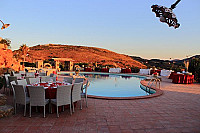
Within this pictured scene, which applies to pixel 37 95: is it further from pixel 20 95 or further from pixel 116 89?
pixel 116 89

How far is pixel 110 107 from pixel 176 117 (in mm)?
1667

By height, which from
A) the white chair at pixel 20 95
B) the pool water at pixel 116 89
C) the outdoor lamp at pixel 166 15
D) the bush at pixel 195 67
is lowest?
the pool water at pixel 116 89

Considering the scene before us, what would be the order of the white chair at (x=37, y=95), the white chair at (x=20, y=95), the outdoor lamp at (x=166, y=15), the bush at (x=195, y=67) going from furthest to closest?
1. the bush at (x=195, y=67)
2. the white chair at (x=20, y=95)
3. the white chair at (x=37, y=95)
4. the outdoor lamp at (x=166, y=15)

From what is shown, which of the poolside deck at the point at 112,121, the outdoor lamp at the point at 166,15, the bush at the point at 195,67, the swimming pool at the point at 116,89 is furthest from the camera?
the bush at the point at 195,67

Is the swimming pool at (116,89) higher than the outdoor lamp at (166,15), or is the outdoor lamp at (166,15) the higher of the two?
the outdoor lamp at (166,15)

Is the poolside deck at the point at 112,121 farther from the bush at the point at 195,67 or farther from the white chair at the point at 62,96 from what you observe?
the bush at the point at 195,67

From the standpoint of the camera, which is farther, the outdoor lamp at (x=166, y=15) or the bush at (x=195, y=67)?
the bush at (x=195, y=67)

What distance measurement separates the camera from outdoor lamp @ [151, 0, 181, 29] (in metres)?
1.96

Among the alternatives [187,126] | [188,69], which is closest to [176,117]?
[187,126]

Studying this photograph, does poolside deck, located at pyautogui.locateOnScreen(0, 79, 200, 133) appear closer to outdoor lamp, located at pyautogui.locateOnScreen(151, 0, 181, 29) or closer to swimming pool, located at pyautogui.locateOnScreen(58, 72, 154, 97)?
outdoor lamp, located at pyautogui.locateOnScreen(151, 0, 181, 29)

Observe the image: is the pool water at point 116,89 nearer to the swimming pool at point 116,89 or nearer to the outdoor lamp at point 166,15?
the swimming pool at point 116,89

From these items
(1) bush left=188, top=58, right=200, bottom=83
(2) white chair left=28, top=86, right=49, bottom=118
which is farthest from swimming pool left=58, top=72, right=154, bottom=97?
(1) bush left=188, top=58, right=200, bottom=83

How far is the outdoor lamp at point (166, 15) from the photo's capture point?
1.96 meters

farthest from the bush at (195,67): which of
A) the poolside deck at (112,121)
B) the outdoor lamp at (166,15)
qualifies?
the outdoor lamp at (166,15)
